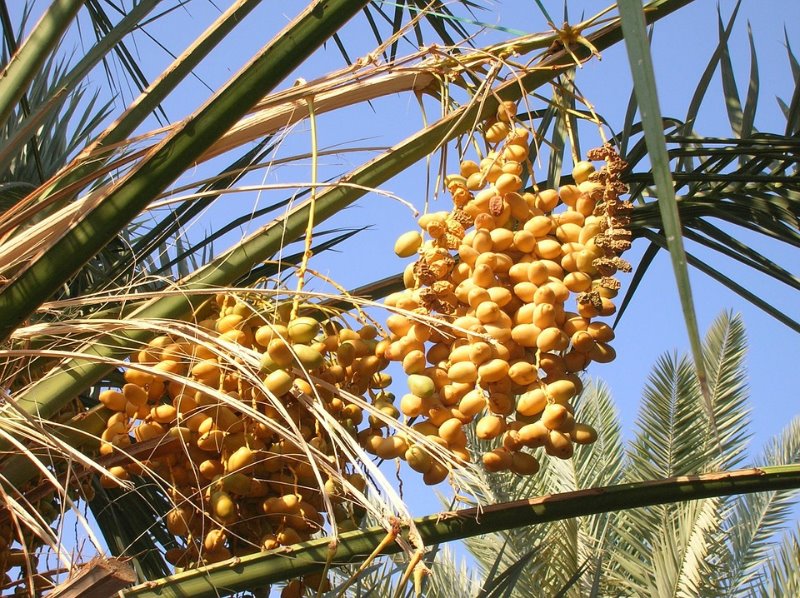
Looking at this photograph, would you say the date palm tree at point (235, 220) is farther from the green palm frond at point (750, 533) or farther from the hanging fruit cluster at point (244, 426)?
the green palm frond at point (750, 533)

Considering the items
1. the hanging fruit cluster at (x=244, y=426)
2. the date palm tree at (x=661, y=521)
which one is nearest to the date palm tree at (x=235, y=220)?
the hanging fruit cluster at (x=244, y=426)

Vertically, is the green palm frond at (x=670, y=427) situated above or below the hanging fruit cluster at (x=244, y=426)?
above

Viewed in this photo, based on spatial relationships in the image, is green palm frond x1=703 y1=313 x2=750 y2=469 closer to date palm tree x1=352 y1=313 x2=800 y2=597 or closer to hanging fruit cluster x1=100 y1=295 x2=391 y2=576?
date palm tree x1=352 y1=313 x2=800 y2=597

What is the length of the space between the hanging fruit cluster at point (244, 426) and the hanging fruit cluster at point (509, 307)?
Answer: 0.10 m

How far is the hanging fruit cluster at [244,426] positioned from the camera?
1354 mm

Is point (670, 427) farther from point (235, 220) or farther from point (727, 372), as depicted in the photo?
point (235, 220)

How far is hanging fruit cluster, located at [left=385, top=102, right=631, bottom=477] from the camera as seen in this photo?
1330 millimetres

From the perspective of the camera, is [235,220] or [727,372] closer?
[235,220]

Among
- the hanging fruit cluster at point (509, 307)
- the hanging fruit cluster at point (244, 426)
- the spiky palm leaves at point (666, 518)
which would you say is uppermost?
the spiky palm leaves at point (666, 518)

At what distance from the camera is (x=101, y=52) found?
1.50 meters

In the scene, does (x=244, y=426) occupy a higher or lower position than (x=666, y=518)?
lower

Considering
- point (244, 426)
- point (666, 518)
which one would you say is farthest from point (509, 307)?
point (666, 518)

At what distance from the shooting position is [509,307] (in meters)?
1.42

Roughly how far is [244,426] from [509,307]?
1.22 ft
